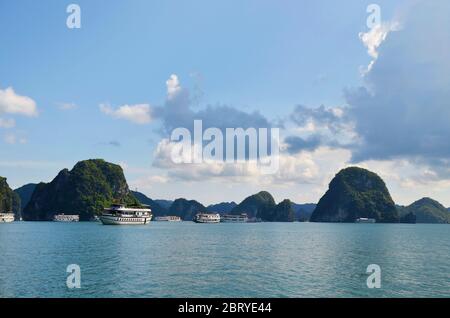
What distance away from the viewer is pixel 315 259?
2788 inches

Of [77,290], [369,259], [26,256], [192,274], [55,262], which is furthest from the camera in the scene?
[369,259]

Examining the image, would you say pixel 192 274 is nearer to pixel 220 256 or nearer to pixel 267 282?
pixel 267 282

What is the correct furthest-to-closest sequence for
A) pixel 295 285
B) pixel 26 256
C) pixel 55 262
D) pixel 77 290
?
pixel 26 256
pixel 55 262
pixel 295 285
pixel 77 290
